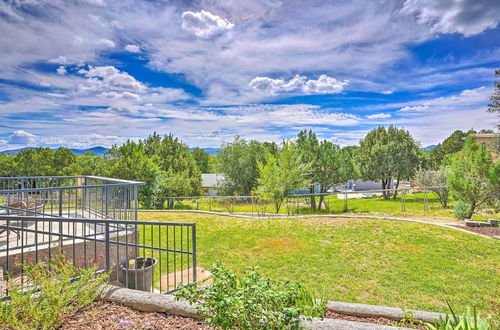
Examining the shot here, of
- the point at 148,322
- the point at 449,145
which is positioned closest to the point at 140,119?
the point at 148,322

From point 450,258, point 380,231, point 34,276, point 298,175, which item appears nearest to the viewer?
point 34,276

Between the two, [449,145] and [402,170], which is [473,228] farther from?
[449,145]

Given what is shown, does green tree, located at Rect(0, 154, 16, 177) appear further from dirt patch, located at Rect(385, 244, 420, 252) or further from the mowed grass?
dirt patch, located at Rect(385, 244, 420, 252)

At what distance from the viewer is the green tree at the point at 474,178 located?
10.8 meters

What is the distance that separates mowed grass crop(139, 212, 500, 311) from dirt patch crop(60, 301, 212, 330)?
2.71 metres

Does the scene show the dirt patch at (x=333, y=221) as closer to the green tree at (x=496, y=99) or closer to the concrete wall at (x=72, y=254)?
the concrete wall at (x=72, y=254)

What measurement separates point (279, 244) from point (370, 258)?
2485 mm

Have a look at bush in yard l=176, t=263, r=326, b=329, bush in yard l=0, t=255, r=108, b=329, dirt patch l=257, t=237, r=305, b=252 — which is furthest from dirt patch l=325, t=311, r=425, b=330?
dirt patch l=257, t=237, r=305, b=252

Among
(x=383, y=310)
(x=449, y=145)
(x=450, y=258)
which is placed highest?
(x=449, y=145)

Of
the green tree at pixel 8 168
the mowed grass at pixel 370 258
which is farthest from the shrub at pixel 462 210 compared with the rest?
the green tree at pixel 8 168

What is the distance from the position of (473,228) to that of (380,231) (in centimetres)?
332

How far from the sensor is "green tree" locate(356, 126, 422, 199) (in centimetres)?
3291

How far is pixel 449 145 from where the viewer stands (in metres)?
50.1

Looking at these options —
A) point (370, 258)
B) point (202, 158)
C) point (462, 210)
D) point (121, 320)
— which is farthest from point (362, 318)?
point (202, 158)
